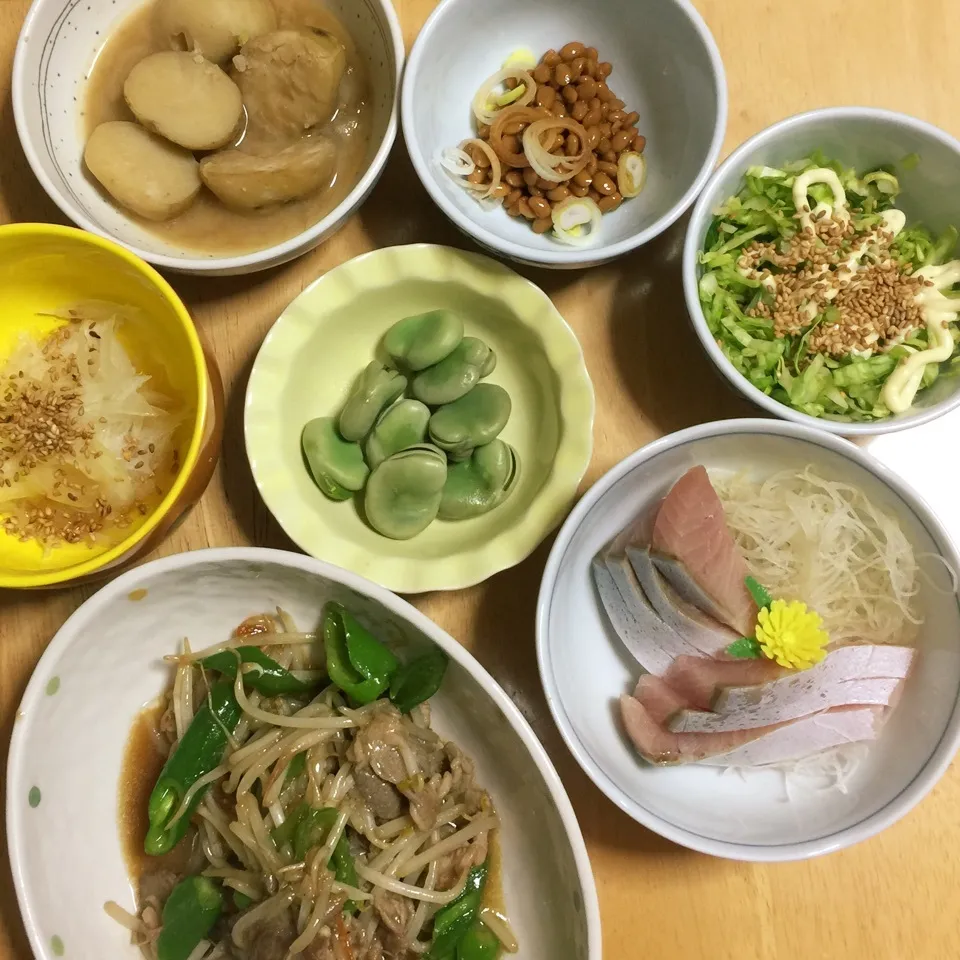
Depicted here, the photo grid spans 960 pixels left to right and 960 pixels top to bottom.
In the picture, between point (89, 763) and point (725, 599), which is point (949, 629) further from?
point (89, 763)

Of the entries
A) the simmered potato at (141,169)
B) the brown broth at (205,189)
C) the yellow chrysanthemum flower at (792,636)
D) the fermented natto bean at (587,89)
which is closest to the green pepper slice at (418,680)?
the yellow chrysanthemum flower at (792,636)

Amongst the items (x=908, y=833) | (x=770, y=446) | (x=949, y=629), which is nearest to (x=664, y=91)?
(x=770, y=446)

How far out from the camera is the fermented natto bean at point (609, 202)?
1.25 m

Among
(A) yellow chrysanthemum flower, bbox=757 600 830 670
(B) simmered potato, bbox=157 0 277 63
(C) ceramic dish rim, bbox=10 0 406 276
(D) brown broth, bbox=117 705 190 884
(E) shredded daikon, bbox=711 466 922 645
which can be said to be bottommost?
(D) brown broth, bbox=117 705 190 884

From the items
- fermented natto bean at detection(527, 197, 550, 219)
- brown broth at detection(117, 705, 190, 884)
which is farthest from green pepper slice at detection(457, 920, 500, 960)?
fermented natto bean at detection(527, 197, 550, 219)

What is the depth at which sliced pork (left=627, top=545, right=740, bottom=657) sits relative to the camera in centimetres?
110

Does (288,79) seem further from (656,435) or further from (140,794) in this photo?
(140,794)

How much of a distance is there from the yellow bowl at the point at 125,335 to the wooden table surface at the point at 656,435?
0.09 meters

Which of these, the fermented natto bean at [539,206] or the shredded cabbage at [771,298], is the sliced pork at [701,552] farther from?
the fermented natto bean at [539,206]

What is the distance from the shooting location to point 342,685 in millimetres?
1062

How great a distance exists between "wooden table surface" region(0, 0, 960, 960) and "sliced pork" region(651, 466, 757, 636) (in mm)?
190

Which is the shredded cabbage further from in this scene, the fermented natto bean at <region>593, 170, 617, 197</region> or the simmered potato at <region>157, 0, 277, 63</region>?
the simmered potato at <region>157, 0, 277, 63</region>

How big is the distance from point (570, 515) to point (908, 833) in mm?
691

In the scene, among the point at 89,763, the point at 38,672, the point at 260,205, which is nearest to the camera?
the point at 38,672
